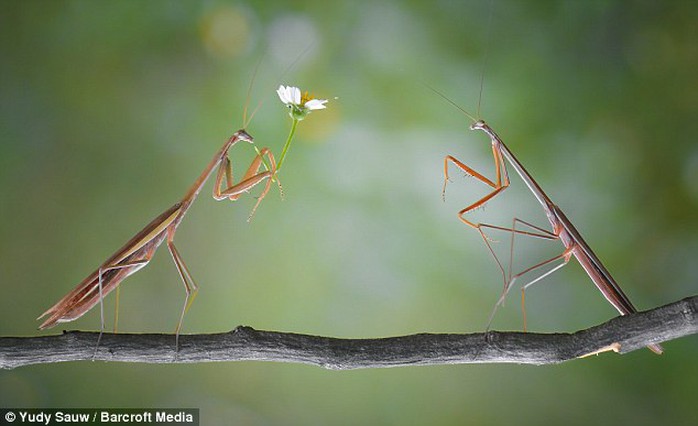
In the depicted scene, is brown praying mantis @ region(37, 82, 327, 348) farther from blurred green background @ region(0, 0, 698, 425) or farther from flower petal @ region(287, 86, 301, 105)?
blurred green background @ region(0, 0, 698, 425)

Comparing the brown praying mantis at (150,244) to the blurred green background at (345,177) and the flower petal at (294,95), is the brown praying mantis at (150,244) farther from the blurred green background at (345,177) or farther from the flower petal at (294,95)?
the blurred green background at (345,177)

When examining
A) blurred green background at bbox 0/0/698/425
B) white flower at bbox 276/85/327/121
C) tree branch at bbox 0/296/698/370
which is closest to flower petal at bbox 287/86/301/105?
white flower at bbox 276/85/327/121

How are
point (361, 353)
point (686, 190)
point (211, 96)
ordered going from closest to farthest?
point (361, 353), point (686, 190), point (211, 96)

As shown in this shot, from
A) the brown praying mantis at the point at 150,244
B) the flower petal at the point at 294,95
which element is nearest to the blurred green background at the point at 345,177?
the brown praying mantis at the point at 150,244

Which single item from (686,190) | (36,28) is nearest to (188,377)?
(36,28)

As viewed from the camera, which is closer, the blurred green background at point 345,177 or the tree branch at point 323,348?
the tree branch at point 323,348

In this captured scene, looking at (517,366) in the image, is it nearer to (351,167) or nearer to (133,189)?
(351,167)
